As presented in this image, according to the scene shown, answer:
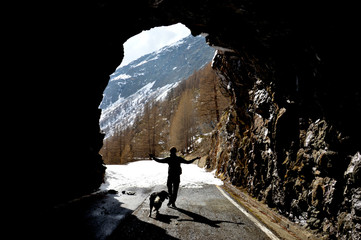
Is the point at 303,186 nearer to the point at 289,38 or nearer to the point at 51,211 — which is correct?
the point at 289,38

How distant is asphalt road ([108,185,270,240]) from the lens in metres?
4.64

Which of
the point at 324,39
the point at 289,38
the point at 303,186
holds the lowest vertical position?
the point at 303,186

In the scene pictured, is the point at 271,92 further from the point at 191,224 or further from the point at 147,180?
the point at 147,180

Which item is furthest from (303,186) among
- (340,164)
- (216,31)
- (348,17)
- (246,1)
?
(216,31)

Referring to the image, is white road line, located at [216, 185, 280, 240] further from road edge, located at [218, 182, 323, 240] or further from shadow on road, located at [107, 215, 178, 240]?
shadow on road, located at [107, 215, 178, 240]

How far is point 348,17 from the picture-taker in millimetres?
3695

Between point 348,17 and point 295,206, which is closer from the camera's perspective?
point 348,17

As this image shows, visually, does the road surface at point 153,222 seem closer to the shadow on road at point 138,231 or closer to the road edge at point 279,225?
the shadow on road at point 138,231

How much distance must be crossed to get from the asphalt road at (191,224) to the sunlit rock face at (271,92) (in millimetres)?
1456

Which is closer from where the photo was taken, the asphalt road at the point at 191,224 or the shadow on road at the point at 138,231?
the shadow on road at the point at 138,231

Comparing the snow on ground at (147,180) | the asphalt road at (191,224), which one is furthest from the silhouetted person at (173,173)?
the snow on ground at (147,180)

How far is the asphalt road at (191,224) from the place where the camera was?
15.2 ft

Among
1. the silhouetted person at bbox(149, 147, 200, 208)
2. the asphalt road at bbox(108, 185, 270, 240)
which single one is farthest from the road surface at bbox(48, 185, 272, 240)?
the silhouetted person at bbox(149, 147, 200, 208)

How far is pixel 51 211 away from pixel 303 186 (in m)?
7.41
